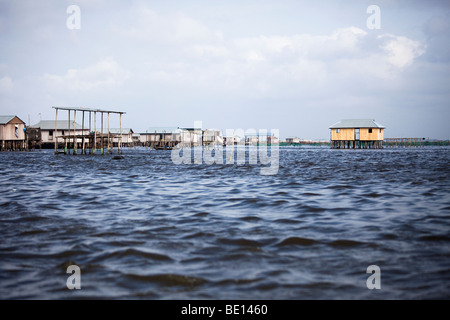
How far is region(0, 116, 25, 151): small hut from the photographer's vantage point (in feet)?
165

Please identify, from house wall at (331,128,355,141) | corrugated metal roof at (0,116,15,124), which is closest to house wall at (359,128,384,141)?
house wall at (331,128,355,141)

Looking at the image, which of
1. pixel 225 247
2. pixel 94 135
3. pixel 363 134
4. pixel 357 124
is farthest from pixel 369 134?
pixel 225 247

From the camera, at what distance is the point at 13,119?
50.9m

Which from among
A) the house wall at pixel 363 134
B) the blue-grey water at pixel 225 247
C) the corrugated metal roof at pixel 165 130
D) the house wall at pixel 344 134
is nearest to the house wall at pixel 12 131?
the corrugated metal roof at pixel 165 130

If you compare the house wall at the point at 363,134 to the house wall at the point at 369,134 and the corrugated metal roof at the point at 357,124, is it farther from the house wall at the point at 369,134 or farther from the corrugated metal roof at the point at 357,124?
the corrugated metal roof at the point at 357,124

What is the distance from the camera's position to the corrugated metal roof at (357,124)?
63500 mm

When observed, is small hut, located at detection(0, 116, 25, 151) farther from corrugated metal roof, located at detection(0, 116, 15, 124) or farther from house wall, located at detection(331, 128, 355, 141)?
house wall, located at detection(331, 128, 355, 141)

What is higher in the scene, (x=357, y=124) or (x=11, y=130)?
(x=357, y=124)

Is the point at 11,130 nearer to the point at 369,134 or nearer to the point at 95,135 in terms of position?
the point at 95,135

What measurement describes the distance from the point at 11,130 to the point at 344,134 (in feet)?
188

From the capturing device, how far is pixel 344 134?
218 feet

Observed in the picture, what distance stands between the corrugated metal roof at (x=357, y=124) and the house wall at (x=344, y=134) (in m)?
0.81
